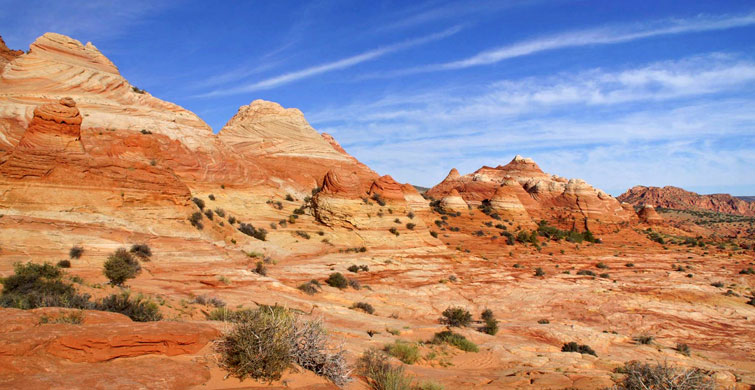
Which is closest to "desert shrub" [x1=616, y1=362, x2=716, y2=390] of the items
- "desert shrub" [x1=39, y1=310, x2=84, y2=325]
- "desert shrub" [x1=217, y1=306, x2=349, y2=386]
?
"desert shrub" [x1=217, y1=306, x2=349, y2=386]

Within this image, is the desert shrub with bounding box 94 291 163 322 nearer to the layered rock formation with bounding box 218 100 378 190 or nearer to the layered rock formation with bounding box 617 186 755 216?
the layered rock formation with bounding box 218 100 378 190

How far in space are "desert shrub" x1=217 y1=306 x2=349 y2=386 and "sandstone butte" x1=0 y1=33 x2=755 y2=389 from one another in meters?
0.20

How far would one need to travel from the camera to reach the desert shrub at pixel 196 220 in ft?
55.3

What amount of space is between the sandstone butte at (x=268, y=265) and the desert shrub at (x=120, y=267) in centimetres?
48

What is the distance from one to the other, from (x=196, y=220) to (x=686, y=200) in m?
131

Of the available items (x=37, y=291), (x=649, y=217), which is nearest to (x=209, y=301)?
(x=37, y=291)

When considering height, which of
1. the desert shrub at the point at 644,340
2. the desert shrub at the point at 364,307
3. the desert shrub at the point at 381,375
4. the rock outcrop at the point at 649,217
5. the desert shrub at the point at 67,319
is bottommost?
the desert shrub at the point at 644,340

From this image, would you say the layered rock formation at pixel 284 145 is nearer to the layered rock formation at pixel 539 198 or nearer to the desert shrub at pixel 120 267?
the layered rock formation at pixel 539 198

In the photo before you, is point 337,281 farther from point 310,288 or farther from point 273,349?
point 273,349

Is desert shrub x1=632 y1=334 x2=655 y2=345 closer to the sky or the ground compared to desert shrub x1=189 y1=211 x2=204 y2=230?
closer to the ground

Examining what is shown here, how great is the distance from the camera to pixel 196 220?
16938 mm

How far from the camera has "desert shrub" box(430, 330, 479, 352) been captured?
9.62 metres

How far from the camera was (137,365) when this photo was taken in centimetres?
396

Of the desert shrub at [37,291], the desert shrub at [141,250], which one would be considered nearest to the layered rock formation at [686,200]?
the desert shrub at [141,250]
